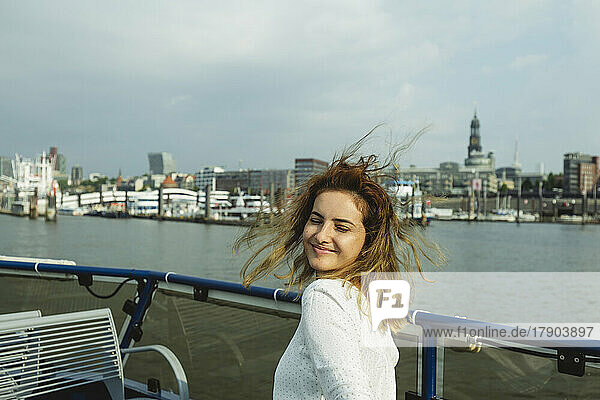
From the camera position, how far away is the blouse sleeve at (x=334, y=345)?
1.26 m

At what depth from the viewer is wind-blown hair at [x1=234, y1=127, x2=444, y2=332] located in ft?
5.13

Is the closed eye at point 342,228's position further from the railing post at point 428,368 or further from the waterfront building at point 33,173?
the waterfront building at point 33,173

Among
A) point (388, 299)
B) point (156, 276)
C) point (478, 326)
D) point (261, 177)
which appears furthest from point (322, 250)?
point (261, 177)

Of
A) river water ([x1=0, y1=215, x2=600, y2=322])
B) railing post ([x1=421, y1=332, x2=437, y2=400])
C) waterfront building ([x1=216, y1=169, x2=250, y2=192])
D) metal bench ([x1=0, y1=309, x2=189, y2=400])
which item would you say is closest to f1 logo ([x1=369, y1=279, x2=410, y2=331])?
railing post ([x1=421, y1=332, x2=437, y2=400])

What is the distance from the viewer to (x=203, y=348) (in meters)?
3.24

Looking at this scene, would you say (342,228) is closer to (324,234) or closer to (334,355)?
(324,234)

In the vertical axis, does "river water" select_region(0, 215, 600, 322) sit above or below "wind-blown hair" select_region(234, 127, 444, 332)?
below

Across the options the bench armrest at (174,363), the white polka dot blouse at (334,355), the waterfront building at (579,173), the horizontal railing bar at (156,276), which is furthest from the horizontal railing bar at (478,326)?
the waterfront building at (579,173)

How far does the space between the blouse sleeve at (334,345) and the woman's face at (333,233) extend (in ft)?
0.64

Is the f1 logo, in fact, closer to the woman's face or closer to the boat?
the woman's face

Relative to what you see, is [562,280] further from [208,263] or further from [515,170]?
[515,170]

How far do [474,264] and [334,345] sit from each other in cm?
4146

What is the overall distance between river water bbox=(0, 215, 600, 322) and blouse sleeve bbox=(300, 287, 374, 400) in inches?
258

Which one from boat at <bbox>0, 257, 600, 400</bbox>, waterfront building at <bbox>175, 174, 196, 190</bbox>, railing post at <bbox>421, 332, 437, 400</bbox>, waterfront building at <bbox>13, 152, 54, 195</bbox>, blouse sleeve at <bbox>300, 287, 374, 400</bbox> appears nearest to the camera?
blouse sleeve at <bbox>300, 287, 374, 400</bbox>
